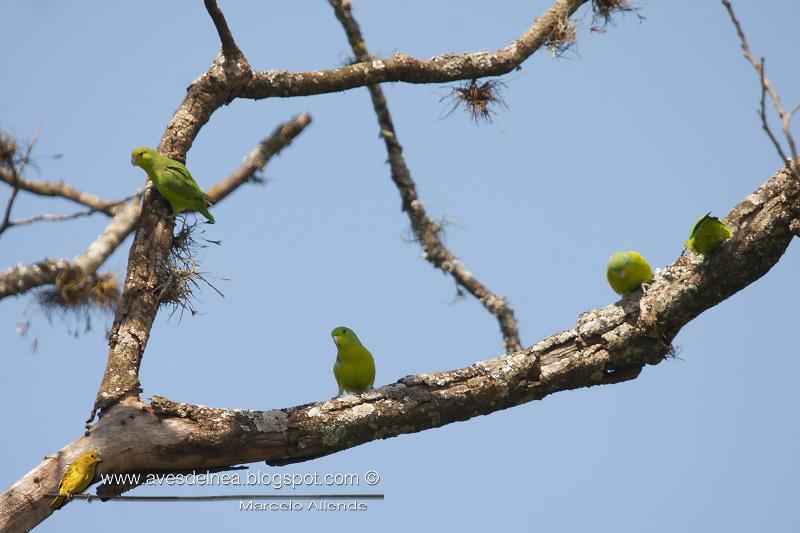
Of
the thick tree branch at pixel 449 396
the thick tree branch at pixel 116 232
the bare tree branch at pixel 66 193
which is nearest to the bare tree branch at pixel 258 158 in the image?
the thick tree branch at pixel 116 232

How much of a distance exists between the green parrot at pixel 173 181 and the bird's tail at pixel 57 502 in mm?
1763

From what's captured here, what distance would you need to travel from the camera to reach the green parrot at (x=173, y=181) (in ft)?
14.1

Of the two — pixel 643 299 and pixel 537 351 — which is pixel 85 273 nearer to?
pixel 537 351

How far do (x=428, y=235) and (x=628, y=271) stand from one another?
3198 mm

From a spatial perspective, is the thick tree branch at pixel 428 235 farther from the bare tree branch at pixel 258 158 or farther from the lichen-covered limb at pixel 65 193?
the lichen-covered limb at pixel 65 193

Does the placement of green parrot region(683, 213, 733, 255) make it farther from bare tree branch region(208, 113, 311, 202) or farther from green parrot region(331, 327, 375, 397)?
bare tree branch region(208, 113, 311, 202)

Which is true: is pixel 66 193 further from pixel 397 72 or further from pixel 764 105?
pixel 764 105

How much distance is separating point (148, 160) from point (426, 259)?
3.64m

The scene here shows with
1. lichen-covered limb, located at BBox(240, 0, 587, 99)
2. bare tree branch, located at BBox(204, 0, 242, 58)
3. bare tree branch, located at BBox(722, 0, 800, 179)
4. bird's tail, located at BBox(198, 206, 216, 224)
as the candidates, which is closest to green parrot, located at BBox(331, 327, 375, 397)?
bird's tail, located at BBox(198, 206, 216, 224)

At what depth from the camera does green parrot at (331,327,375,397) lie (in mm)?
5062

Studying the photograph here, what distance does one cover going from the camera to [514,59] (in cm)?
532

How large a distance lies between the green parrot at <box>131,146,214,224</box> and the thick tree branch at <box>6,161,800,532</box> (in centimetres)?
129

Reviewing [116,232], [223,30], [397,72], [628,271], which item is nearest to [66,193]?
[116,232]

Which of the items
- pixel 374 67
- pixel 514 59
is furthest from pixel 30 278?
pixel 514 59
